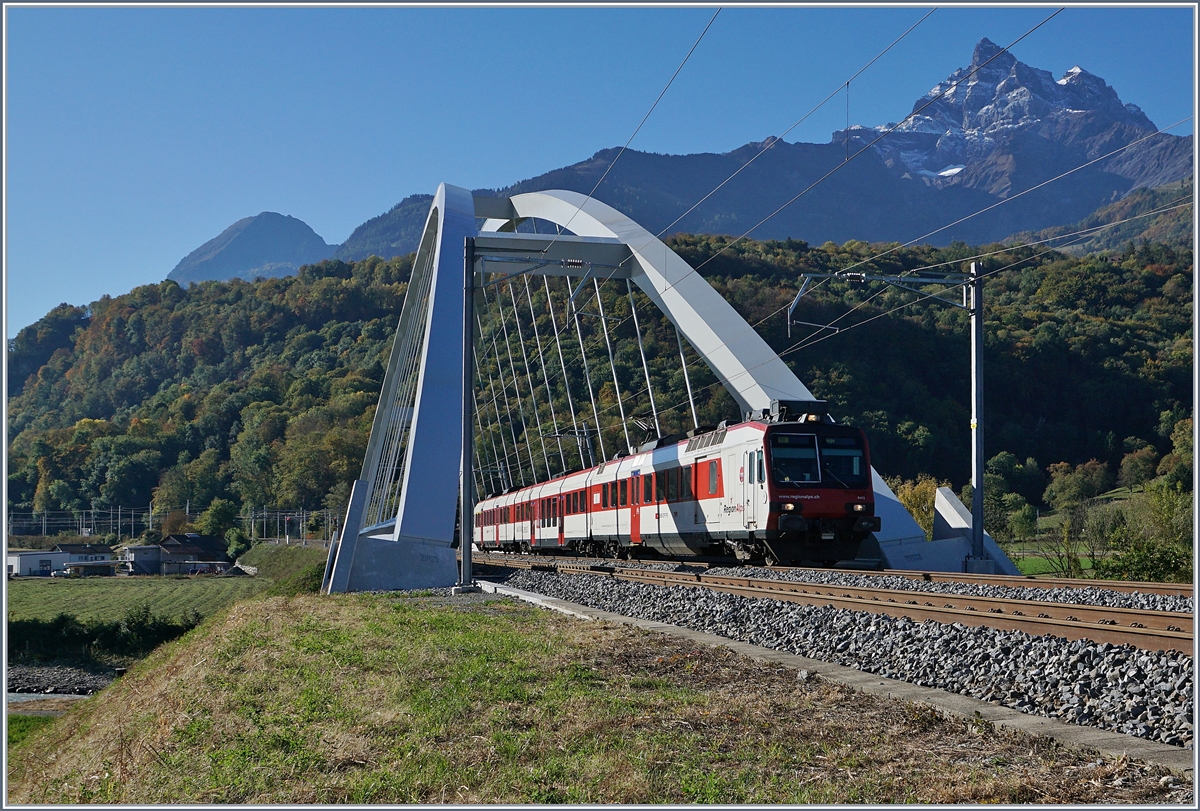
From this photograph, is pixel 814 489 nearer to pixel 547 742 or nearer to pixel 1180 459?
pixel 547 742

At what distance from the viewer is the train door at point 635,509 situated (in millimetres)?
23828

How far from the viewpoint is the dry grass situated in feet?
14.5

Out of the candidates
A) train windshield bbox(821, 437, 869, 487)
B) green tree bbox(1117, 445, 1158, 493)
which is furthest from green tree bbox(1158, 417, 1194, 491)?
train windshield bbox(821, 437, 869, 487)

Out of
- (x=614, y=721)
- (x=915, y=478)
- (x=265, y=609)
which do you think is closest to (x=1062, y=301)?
(x=915, y=478)

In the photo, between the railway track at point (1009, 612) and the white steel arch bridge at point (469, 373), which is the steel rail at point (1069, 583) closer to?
the railway track at point (1009, 612)

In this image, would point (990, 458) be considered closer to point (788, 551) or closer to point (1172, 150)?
point (788, 551)

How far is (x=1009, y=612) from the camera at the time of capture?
956 cm

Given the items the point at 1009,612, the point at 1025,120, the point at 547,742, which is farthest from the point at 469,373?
the point at 1025,120

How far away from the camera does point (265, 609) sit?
48.6 ft

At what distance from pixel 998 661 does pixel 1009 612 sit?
283 centimetres

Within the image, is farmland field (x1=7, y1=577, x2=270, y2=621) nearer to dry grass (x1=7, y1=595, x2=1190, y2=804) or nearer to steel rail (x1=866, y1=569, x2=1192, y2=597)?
steel rail (x1=866, y1=569, x2=1192, y2=597)

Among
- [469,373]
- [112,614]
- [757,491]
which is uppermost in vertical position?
[469,373]

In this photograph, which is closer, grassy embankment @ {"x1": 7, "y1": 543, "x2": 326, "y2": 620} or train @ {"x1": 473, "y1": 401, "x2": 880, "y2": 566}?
train @ {"x1": 473, "y1": 401, "x2": 880, "y2": 566}

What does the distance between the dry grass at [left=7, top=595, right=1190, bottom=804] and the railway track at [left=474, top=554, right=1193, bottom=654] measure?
7.06 ft
